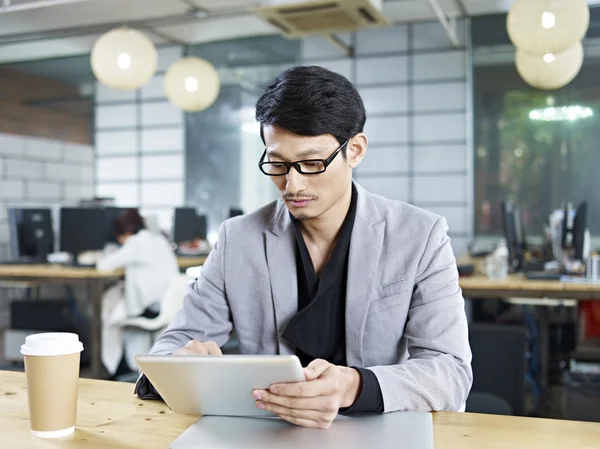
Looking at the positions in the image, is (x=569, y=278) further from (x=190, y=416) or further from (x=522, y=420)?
(x=190, y=416)

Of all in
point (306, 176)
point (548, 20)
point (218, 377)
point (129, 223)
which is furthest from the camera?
point (129, 223)

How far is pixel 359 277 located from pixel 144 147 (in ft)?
21.3

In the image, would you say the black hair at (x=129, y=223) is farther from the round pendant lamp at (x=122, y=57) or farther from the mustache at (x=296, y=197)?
the mustache at (x=296, y=197)

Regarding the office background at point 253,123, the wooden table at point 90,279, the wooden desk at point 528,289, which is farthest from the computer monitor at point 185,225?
the wooden desk at point 528,289

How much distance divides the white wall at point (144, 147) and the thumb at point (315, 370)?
Answer: 6.43 meters

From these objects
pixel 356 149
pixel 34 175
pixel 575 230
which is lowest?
pixel 575 230

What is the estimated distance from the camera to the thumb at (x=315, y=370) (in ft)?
3.28

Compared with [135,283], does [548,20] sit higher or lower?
higher

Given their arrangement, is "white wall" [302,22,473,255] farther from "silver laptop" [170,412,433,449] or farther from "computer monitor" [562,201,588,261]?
"silver laptop" [170,412,433,449]

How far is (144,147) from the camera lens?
7488 millimetres

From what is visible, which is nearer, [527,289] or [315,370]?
[315,370]

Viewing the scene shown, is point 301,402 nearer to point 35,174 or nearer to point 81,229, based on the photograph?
point 81,229

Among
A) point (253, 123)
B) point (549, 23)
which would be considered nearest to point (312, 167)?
point (549, 23)

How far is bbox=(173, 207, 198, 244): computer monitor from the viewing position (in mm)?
5895
